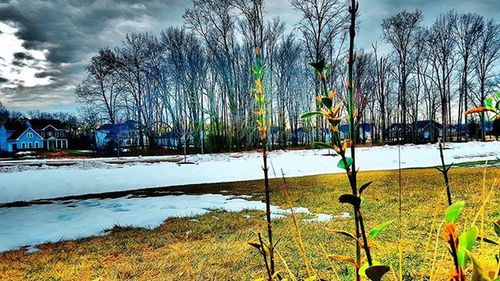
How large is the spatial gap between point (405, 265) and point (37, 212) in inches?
256

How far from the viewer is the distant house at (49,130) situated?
173 feet

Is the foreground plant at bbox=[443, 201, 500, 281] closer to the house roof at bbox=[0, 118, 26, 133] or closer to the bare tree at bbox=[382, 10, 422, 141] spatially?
the bare tree at bbox=[382, 10, 422, 141]

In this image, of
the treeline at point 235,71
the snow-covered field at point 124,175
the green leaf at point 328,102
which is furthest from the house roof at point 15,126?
the green leaf at point 328,102

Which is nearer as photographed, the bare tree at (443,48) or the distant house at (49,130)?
the bare tree at (443,48)

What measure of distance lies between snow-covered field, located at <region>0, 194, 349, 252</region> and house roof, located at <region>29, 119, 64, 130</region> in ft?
A: 173

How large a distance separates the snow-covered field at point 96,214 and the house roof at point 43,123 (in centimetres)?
5260

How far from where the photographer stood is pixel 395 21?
28469 mm

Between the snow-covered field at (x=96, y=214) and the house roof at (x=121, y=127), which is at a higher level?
the house roof at (x=121, y=127)

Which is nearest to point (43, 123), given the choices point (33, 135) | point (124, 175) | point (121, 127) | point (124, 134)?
point (33, 135)

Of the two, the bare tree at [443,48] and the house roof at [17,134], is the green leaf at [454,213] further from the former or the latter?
the house roof at [17,134]

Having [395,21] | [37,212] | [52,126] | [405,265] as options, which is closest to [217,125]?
[395,21]

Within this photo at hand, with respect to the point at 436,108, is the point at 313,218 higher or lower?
lower

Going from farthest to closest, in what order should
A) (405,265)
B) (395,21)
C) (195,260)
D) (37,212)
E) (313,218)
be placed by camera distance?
1. (395,21)
2. (37,212)
3. (313,218)
4. (195,260)
5. (405,265)

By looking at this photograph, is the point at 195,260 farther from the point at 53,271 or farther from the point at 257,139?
the point at 257,139
